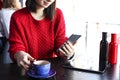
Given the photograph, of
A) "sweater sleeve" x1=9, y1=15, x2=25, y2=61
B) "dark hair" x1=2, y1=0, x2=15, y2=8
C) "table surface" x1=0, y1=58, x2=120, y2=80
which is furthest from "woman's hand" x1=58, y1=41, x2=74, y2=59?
"dark hair" x1=2, y1=0, x2=15, y2=8

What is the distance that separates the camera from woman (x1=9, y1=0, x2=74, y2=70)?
143cm

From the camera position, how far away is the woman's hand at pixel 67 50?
1335 millimetres

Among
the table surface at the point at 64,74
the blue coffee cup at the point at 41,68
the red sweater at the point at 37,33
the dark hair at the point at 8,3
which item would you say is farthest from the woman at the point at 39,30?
the dark hair at the point at 8,3

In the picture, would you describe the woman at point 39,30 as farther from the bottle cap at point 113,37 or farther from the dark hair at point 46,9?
the bottle cap at point 113,37

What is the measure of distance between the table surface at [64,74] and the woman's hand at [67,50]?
111mm

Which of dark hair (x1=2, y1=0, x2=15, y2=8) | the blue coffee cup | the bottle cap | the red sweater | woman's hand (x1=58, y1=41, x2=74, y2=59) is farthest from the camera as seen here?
dark hair (x1=2, y1=0, x2=15, y2=8)

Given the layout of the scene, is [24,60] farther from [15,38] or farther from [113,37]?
[113,37]

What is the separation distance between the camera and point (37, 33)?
4.98 ft

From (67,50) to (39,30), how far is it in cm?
27

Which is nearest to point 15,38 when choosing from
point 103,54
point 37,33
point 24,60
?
point 37,33

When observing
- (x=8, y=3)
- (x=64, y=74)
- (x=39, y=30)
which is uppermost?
(x=8, y=3)

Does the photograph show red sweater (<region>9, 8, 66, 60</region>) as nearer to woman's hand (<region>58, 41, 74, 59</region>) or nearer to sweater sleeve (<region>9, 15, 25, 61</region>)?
sweater sleeve (<region>9, 15, 25, 61</region>)

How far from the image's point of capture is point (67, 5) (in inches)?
125

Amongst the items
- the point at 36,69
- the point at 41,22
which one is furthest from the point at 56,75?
the point at 41,22
